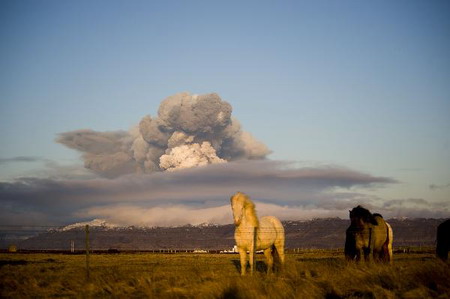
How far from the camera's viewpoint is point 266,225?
24672 millimetres

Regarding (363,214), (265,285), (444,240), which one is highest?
(363,214)

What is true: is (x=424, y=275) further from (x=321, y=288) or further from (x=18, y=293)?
(x=18, y=293)

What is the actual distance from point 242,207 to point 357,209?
6369 millimetres

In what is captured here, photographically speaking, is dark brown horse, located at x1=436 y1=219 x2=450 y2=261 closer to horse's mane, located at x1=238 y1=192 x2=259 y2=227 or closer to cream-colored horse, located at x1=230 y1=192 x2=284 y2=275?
cream-colored horse, located at x1=230 y1=192 x2=284 y2=275

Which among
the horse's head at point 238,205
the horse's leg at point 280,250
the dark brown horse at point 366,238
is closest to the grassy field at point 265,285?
the horse's head at point 238,205

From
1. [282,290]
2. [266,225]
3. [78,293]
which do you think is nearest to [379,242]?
[266,225]

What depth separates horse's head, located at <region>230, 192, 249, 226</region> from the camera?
23.2 metres

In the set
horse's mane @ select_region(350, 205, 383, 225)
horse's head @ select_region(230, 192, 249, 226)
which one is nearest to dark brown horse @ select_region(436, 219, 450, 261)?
horse's mane @ select_region(350, 205, 383, 225)

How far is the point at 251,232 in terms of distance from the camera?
22.8 meters

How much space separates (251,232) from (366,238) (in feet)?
20.0

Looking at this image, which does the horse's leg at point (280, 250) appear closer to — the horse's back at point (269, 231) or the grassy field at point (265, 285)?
the horse's back at point (269, 231)

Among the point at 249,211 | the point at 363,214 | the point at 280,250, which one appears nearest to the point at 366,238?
the point at 363,214

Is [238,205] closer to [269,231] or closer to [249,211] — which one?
[249,211]

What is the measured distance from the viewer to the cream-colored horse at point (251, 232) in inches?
891
